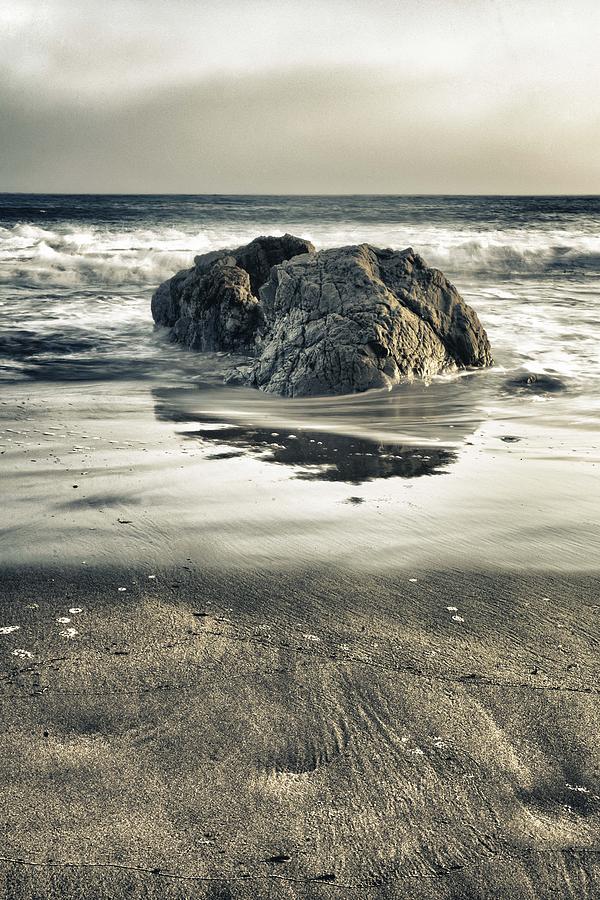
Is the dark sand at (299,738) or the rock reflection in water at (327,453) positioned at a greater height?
the rock reflection in water at (327,453)

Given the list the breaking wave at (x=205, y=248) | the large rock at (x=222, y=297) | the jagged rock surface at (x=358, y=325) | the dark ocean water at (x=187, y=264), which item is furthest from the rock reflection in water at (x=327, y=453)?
the breaking wave at (x=205, y=248)

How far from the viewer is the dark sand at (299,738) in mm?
1389

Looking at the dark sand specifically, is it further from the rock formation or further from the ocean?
the rock formation

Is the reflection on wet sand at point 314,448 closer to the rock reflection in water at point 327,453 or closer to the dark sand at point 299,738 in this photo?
the rock reflection in water at point 327,453

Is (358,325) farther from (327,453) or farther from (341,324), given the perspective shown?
(327,453)

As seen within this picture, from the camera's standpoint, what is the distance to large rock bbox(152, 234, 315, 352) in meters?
8.44

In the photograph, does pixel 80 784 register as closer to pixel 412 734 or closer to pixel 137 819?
pixel 137 819

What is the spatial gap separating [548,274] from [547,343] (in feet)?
33.8

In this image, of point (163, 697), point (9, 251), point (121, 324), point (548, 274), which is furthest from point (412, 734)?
point (9, 251)

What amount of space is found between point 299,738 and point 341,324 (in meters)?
5.14

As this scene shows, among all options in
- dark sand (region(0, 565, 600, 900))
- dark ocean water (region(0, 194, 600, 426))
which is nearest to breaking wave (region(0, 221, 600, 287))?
dark ocean water (region(0, 194, 600, 426))

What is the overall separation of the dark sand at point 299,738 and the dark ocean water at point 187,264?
4167mm

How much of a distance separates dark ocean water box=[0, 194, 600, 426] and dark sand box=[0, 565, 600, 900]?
4167 millimetres

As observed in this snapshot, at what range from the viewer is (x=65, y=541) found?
288 cm
